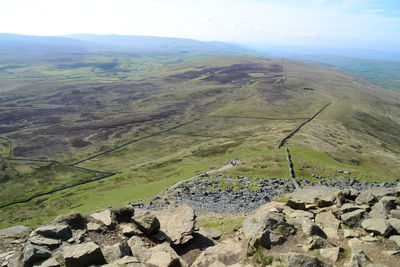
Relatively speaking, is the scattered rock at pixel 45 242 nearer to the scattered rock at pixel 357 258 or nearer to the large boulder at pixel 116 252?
the large boulder at pixel 116 252

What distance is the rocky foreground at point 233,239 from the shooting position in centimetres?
1624

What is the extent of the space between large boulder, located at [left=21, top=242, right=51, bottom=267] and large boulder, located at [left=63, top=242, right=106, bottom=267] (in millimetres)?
1492

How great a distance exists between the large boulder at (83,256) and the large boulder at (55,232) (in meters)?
3.63

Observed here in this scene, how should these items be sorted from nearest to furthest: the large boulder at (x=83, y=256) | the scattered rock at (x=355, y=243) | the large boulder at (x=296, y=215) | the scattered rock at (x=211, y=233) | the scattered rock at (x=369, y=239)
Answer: the large boulder at (x=83, y=256), the scattered rock at (x=355, y=243), the scattered rock at (x=369, y=239), the large boulder at (x=296, y=215), the scattered rock at (x=211, y=233)

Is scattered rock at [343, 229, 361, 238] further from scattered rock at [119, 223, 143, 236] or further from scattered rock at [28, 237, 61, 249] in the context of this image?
scattered rock at [28, 237, 61, 249]

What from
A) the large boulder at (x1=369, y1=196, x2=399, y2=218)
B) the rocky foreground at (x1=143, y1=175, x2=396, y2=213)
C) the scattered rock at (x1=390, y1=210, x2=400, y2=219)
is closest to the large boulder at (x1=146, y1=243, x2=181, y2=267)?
the large boulder at (x1=369, y1=196, x2=399, y2=218)

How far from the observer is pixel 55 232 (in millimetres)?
19719

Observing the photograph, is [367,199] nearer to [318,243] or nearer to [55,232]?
[318,243]

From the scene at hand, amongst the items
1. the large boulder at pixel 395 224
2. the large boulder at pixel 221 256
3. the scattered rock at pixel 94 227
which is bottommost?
the large boulder at pixel 221 256

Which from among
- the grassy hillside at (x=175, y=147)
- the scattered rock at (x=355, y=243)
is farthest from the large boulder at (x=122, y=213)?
the grassy hillside at (x=175, y=147)

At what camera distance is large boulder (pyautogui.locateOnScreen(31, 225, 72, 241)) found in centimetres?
1961

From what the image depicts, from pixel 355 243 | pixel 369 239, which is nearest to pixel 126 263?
pixel 355 243

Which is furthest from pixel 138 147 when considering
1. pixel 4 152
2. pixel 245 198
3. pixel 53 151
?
pixel 245 198

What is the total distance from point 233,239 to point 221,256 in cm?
479
